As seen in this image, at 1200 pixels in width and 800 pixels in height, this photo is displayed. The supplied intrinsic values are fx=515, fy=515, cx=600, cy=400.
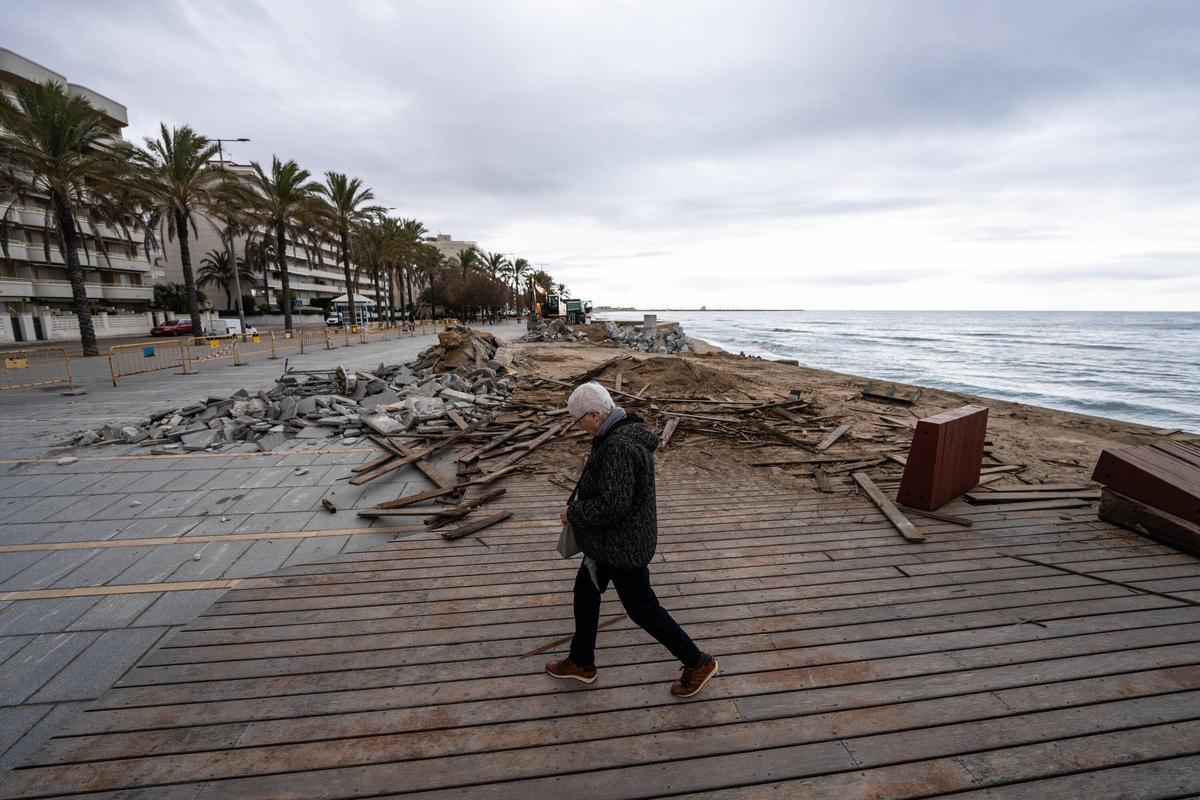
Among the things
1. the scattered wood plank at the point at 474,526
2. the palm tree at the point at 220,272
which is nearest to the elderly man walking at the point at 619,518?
the scattered wood plank at the point at 474,526

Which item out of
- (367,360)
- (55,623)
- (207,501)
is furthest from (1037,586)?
(367,360)

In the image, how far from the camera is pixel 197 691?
331 centimetres

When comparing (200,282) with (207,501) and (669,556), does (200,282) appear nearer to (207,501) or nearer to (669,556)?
(207,501)

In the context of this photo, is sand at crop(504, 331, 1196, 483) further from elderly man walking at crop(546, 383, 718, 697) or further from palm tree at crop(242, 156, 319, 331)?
palm tree at crop(242, 156, 319, 331)

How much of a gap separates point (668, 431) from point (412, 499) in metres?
4.93

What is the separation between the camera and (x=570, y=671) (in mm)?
3326

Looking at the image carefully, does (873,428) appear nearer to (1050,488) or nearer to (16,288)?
(1050,488)

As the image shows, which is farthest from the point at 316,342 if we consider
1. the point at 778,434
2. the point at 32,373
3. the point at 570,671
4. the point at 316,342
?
the point at 570,671

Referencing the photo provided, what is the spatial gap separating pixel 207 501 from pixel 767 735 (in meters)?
7.18

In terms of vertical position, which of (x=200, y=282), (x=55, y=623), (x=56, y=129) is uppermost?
(x=56, y=129)

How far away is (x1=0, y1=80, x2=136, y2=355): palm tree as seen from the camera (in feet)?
66.7

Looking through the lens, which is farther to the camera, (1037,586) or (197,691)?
(1037,586)

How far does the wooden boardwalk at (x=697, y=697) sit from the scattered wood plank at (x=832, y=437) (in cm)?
396

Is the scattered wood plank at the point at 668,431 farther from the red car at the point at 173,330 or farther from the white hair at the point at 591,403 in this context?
the red car at the point at 173,330
